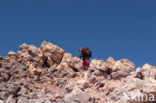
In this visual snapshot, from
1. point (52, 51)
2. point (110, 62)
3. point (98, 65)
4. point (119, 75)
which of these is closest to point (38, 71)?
point (52, 51)

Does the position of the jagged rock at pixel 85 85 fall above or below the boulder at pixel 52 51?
below

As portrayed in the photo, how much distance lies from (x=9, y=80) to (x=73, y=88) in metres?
7.19

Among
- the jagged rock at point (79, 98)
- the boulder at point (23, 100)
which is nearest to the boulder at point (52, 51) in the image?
the boulder at point (23, 100)

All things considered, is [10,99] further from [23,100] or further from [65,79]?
[65,79]

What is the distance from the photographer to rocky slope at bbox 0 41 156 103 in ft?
31.4

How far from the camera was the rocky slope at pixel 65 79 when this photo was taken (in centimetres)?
Answer: 956

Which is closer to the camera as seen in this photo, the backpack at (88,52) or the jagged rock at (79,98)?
the jagged rock at (79,98)

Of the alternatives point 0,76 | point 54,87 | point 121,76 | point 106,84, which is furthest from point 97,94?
point 0,76

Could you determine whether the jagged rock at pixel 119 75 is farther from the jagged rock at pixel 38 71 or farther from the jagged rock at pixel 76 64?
the jagged rock at pixel 38 71

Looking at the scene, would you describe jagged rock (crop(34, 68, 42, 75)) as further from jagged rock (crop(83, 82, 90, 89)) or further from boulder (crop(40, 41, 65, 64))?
jagged rock (crop(83, 82, 90, 89))

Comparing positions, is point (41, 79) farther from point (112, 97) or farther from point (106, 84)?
point (112, 97)

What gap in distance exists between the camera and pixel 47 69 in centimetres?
1959

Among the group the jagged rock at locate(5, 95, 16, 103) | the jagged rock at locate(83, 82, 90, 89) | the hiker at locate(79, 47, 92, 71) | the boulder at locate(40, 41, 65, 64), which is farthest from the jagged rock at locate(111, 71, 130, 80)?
the boulder at locate(40, 41, 65, 64)

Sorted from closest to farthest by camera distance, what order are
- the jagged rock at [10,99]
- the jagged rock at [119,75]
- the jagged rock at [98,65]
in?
the jagged rock at [10,99] < the jagged rock at [119,75] < the jagged rock at [98,65]
